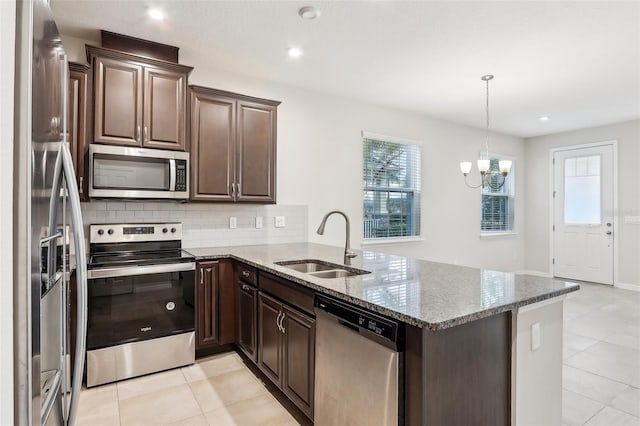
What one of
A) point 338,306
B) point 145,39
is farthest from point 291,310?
point 145,39

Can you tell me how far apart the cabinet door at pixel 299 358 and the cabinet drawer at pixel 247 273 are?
530 mm

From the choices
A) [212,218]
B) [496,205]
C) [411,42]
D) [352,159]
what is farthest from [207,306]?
[496,205]

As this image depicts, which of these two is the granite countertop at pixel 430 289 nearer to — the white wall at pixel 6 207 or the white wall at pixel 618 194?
the white wall at pixel 6 207

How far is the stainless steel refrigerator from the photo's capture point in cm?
72

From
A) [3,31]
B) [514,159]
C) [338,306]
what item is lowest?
[338,306]

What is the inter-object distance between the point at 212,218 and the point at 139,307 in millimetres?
1130

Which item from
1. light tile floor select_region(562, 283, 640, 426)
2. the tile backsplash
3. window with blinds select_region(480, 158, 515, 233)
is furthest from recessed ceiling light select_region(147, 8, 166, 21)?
window with blinds select_region(480, 158, 515, 233)

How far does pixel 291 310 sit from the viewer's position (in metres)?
2.13

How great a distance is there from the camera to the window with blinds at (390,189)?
4832 millimetres

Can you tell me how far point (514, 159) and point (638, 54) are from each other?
361 cm

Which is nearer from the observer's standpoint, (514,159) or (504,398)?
(504,398)

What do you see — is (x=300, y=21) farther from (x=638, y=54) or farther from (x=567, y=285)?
(x=638, y=54)

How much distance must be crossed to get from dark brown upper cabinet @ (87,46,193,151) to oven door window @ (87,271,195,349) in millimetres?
1067

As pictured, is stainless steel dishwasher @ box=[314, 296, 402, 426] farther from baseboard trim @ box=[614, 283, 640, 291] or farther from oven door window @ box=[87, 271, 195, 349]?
baseboard trim @ box=[614, 283, 640, 291]
